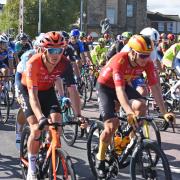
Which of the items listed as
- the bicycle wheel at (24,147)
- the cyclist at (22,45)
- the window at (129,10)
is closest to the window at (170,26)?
the window at (129,10)

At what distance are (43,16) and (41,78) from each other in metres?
54.3

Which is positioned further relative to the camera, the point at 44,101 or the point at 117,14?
the point at 117,14

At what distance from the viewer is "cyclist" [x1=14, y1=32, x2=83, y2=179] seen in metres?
5.27

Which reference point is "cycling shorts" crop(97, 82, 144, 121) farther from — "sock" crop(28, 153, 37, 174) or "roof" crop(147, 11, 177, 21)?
"roof" crop(147, 11, 177, 21)

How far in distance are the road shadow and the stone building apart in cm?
6604

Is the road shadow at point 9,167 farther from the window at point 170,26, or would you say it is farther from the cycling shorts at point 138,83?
the window at point 170,26

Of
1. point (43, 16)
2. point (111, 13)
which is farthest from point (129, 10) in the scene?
point (43, 16)

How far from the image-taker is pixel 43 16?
58.9 metres

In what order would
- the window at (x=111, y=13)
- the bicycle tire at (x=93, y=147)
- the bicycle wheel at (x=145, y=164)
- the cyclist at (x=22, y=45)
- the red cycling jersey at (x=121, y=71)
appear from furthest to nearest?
1. the window at (x=111, y=13)
2. the cyclist at (x=22, y=45)
3. the bicycle tire at (x=93, y=147)
4. the red cycling jersey at (x=121, y=71)
5. the bicycle wheel at (x=145, y=164)

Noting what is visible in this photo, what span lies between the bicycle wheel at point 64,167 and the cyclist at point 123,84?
861 millimetres

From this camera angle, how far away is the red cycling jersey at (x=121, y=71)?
18.0 ft

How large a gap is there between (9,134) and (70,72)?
3.75 m

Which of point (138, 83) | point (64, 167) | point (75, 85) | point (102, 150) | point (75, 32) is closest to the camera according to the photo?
point (64, 167)

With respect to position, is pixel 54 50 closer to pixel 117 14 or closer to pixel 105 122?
pixel 105 122
